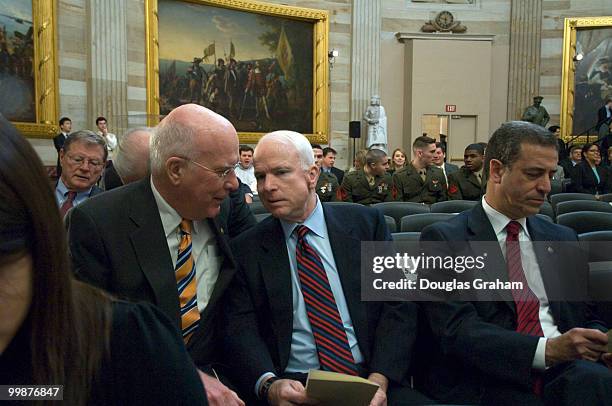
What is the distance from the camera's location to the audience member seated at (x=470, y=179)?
23.1 ft

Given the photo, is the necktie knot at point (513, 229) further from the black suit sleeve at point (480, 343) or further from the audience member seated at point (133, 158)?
the audience member seated at point (133, 158)

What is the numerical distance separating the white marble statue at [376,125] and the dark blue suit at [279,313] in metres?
13.8

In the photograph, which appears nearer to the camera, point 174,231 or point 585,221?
point 174,231

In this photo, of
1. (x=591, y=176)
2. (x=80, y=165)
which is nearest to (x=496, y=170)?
(x=80, y=165)

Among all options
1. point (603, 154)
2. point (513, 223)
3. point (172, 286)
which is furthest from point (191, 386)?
point (603, 154)

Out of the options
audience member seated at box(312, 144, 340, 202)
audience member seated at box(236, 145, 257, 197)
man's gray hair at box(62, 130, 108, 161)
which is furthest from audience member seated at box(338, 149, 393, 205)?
man's gray hair at box(62, 130, 108, 161)

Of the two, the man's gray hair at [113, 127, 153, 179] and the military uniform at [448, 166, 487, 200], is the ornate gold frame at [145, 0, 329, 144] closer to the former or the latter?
the military uniform at [448, 166, 487, 200]

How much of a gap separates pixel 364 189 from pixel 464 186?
1.50 meters

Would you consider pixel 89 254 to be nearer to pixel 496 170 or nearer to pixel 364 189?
pixel 496 170

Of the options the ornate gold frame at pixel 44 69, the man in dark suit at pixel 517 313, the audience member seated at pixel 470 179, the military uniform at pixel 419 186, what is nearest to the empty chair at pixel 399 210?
the audience member seated at pixel 470 179

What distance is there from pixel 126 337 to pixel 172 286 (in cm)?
114

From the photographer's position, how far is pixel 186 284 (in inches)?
84.1

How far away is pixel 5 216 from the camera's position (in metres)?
0.72

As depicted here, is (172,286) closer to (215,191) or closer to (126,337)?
(215,191)
